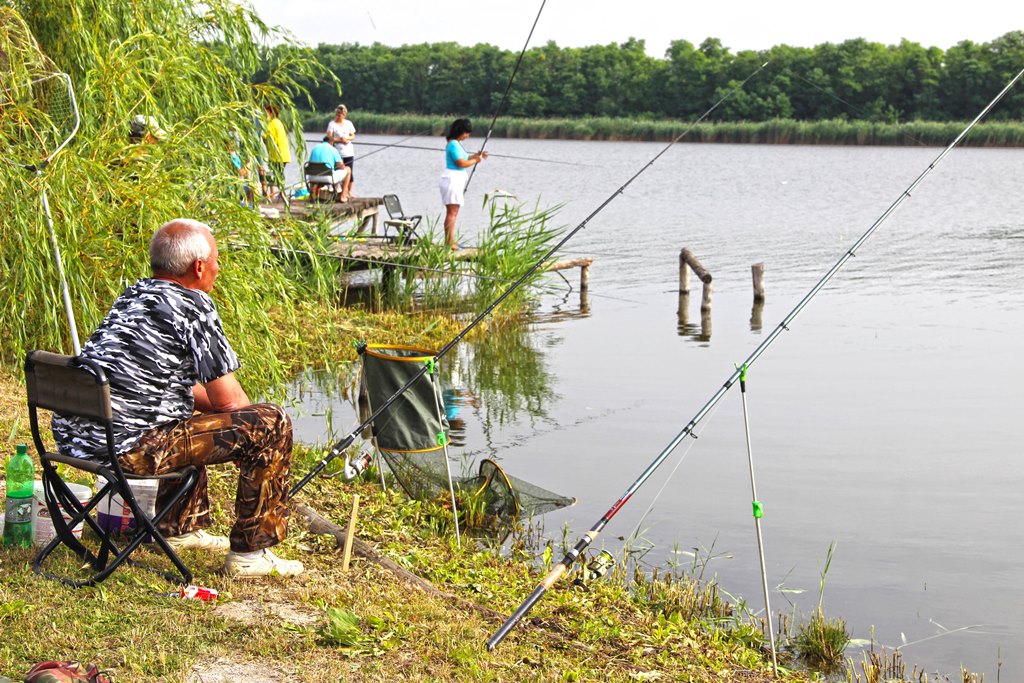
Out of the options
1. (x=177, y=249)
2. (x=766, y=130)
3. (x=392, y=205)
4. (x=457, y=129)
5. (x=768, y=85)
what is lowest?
(x=392, y=205)

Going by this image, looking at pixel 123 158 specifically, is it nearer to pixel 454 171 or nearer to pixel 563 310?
pixel 454 171

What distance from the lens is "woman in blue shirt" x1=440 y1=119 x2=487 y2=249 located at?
45.3 feet

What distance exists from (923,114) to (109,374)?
5386 cm

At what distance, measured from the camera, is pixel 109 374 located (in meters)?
3.94

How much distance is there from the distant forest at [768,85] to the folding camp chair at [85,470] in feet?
98.3

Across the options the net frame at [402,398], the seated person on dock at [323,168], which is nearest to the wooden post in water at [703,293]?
the seated person on dock at [323,168]

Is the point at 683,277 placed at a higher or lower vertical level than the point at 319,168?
lower

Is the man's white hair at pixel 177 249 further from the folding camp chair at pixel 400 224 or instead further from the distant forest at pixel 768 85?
the distant forest at pixel 768 85

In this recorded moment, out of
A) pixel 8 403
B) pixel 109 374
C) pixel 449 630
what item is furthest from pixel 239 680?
pixel 8 403

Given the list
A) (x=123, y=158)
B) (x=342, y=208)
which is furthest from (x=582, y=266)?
(x=123, y=158)

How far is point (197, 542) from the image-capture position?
4598mm

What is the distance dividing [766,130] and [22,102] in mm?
46941

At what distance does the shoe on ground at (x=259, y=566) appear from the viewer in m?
4.29

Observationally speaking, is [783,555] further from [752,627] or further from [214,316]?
[214,316]
